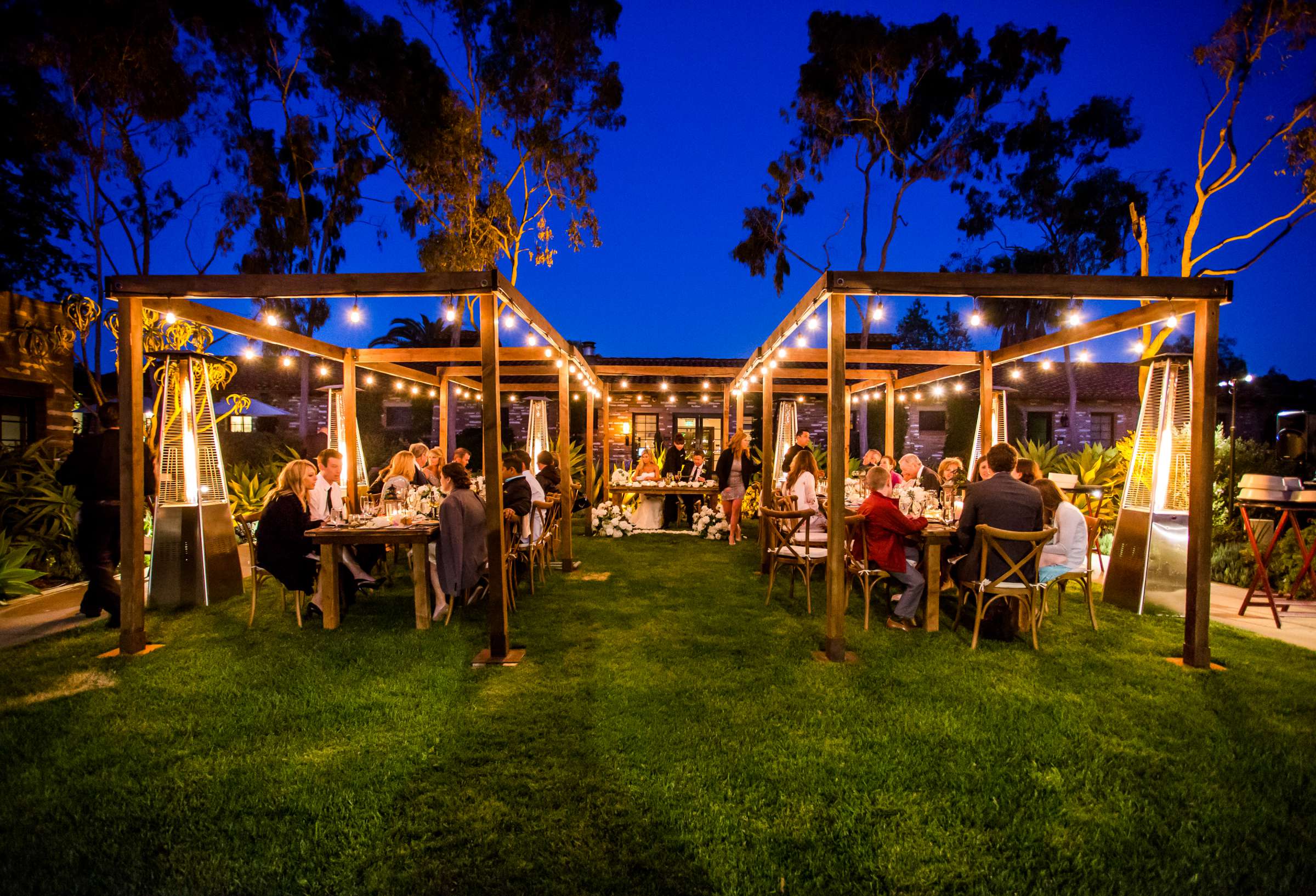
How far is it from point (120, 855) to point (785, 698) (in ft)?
9.84

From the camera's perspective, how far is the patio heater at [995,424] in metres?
8.12

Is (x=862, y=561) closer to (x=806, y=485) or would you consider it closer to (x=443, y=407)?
(x=806, y=485)

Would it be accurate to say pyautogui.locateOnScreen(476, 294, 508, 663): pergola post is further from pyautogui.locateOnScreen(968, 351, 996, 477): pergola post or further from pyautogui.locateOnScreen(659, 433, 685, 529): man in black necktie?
pyautogui.locateOnScreen(659, 433, 685, 529): man in black necktie

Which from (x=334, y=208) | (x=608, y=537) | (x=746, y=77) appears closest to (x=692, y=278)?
(x=746, y=77)

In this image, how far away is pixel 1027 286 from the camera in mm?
4328

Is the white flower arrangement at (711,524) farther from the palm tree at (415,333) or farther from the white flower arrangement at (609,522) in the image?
the palm tree at (415,333)

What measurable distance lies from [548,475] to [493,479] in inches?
188

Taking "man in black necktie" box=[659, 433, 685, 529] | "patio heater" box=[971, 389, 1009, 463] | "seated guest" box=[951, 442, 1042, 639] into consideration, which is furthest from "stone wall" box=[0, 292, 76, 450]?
"patio heater" box=[971, 389, 1009, 463]

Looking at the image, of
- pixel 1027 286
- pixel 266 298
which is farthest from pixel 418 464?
pixel 1027 286

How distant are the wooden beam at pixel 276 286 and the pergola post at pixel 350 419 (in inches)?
136

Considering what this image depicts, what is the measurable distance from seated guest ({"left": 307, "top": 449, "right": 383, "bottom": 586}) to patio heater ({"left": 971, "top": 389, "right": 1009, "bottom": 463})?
703 centimetres

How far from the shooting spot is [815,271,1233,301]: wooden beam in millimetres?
4176

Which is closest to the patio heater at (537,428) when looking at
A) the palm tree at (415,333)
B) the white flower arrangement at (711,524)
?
the white flower arrangement at (711,524)

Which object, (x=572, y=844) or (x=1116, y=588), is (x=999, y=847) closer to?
(x=572, y=844)
